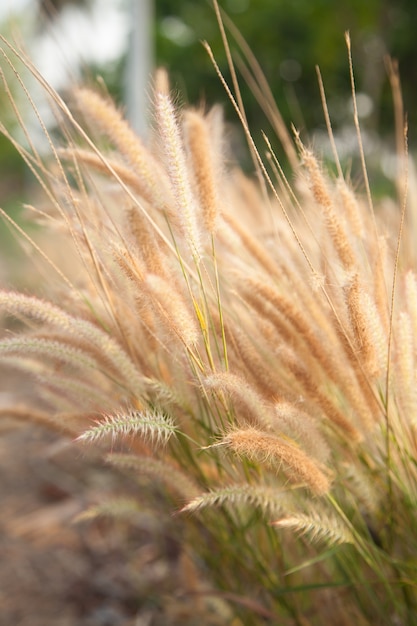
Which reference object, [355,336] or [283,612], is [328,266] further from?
[283,612]

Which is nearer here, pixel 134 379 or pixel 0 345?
pixel 0 345

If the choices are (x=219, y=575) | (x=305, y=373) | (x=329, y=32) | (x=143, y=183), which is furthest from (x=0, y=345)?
(x=329, y=32)

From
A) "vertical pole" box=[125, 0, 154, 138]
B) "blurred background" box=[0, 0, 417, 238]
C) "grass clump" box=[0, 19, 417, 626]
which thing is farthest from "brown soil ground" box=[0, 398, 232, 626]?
"blurred background" box=[0, 0, 417, 238]

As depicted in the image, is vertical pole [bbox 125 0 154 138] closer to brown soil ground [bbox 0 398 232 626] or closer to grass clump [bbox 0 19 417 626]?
brown soil ground [bbox 0 398 232 626]

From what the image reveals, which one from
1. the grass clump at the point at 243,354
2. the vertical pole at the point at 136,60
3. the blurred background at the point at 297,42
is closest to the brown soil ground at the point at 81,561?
the grass clump at the point at 243,354

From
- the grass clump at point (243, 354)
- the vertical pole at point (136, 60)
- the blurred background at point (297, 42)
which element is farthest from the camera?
the blurred background at point (297, 42)

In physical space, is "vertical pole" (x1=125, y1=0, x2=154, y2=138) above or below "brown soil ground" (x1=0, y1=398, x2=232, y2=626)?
above

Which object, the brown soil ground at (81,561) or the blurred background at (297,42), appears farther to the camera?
the blurred background at (297,42)

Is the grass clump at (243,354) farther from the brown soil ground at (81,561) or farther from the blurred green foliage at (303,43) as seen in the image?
the blurred green foliage at (303,43)
